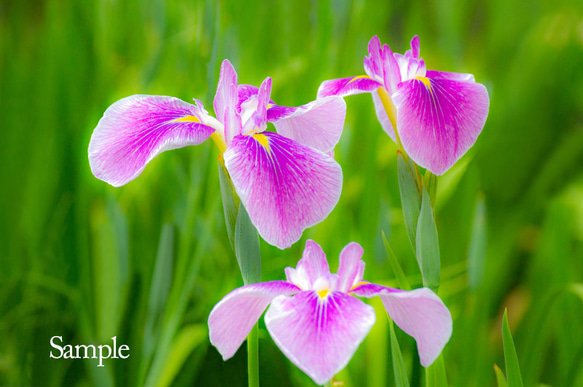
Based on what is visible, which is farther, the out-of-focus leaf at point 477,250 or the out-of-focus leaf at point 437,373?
the out-of-focus leaf at point 477,250

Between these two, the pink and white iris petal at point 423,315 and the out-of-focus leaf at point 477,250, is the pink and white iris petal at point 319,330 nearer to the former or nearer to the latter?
the pink and white iris petal at point 423,315

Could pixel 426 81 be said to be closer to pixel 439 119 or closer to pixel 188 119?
pixel 439 119

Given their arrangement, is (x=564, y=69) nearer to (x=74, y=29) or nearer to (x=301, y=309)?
(x=74, y=29)

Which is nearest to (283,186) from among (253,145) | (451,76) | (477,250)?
(253,145)

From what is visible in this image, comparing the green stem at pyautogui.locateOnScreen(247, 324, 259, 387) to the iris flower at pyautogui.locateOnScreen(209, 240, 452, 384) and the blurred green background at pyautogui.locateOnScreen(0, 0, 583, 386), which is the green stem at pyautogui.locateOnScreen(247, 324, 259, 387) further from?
the blurred green background at pyautogui.locateOnScreen(0, 0, 583, 386)

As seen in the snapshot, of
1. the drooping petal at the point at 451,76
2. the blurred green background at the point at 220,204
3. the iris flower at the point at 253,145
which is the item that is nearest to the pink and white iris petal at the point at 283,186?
the iris flower at the point at 253,145

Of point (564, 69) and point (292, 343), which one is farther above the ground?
point (564, 69)

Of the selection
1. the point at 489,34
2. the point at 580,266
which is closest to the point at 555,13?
the point at 489,34
